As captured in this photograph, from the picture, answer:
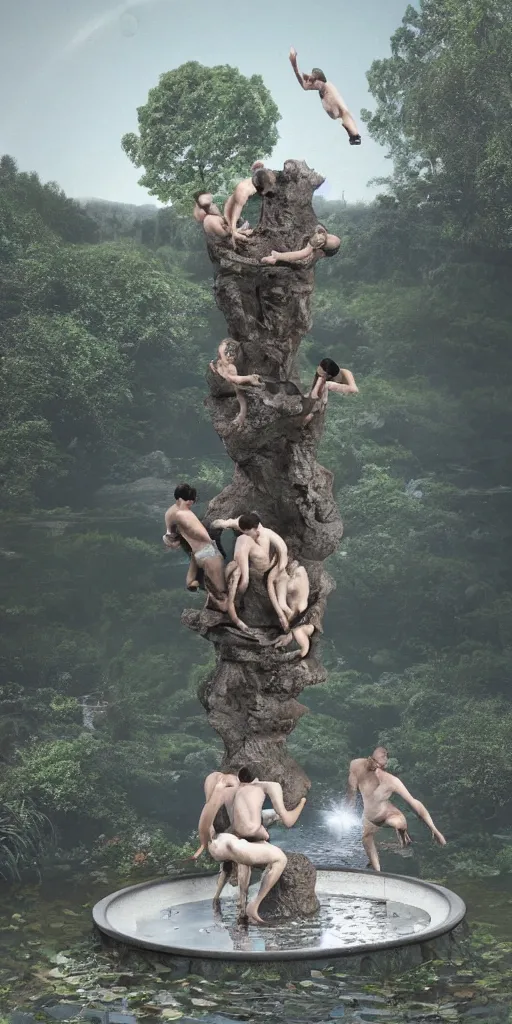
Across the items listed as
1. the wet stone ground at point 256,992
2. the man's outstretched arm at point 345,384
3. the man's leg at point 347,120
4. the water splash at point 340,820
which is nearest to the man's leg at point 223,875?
the wet stone ground at point 256,992

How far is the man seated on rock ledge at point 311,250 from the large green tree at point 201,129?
47.1 ft

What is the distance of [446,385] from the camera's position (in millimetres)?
28078

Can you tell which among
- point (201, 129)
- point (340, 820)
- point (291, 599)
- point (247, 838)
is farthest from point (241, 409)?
point (201, 129)

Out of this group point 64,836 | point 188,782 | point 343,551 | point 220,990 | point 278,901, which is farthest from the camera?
point 343,551

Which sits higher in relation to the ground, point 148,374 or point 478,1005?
point 148,374

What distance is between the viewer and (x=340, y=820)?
77.3ft

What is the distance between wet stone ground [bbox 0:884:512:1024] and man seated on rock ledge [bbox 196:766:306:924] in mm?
1194

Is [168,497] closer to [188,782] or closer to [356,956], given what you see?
[188,782]

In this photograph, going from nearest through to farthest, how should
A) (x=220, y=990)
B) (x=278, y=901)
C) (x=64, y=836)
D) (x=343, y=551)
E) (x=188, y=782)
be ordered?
1. (x=220, y=990)
2. (x=278, y=901)
3. (x=64, y=836)
4. (x=188, y=782)
5. (x=343, y=551)

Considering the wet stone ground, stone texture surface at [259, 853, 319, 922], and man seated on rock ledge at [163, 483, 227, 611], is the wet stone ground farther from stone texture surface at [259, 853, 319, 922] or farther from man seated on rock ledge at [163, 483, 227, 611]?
man seated on rock ledge at [163, 483, 227, 611]

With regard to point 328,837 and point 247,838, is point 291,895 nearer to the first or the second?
point 247,838

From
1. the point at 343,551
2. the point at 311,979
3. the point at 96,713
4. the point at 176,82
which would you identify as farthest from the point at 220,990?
the point at 176,82

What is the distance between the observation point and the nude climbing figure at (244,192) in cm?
1431

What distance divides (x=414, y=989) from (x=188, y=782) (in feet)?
36.4
